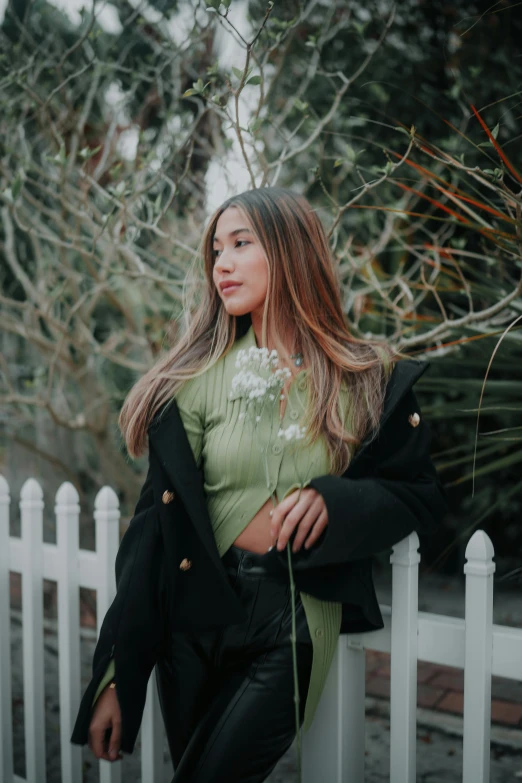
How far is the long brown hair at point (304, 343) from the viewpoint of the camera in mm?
1545

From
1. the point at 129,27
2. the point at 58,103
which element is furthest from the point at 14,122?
the point at 129,27

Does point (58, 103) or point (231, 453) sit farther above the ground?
point (58, 103)

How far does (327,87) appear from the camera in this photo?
4.47 m

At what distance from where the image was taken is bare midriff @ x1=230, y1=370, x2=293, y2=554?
1550 mm

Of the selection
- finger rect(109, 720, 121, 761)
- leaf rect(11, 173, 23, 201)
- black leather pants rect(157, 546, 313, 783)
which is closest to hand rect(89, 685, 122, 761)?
finger rect(109, 720, 121, 761)

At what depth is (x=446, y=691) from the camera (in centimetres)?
317

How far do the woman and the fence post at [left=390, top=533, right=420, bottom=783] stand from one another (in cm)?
8

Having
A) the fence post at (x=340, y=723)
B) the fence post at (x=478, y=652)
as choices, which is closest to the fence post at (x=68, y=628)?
the fence post at (x=340, y=723)

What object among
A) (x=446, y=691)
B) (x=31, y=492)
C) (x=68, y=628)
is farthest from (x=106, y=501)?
(x=446, y=691)

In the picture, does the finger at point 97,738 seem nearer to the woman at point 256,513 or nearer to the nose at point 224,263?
the woman at point 256,513

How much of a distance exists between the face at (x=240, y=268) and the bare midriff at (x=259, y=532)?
26 centimetres

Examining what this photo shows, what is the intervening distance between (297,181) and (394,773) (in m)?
3.69

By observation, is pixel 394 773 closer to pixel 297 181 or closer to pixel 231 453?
pixel 231 453

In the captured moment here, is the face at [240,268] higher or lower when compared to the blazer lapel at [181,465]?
higher
